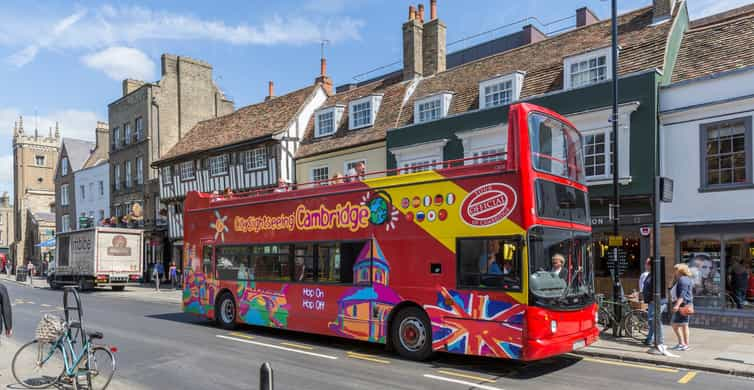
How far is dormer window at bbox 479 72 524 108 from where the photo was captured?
18.6 metres

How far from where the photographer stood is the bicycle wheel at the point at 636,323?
1155 centimetres

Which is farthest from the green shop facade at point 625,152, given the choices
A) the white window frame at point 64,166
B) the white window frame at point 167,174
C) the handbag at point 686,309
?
the white window frame at point 64,166

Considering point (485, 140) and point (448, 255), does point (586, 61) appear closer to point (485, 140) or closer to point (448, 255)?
point (485, 140)

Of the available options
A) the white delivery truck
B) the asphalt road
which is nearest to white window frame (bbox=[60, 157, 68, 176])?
the white delivery truck

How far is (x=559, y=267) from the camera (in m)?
8.58

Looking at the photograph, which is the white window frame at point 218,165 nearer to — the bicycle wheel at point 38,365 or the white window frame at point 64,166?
the bicycle wheel at point 38,365

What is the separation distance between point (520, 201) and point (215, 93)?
35913mm

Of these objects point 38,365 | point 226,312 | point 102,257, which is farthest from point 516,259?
point 102,257

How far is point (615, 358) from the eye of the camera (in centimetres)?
990

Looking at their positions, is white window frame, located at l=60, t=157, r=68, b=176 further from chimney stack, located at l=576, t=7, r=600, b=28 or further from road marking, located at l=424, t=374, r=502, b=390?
road marking, located at l=424, t=374, r=502, b=390

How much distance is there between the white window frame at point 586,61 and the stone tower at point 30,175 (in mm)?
71187

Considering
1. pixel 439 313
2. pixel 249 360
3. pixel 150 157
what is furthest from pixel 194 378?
pixel 150 157

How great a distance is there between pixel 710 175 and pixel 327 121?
1658 centimetres

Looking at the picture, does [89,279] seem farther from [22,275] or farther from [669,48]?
[669,48]
